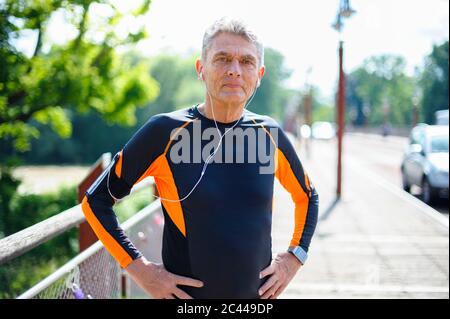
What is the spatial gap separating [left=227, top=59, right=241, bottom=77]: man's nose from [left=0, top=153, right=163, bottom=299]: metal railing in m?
1.09

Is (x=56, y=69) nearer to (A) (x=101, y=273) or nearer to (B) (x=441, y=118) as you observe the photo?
(A) (x=101, y=273)

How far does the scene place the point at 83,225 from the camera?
3738 mm

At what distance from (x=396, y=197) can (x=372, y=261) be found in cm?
598

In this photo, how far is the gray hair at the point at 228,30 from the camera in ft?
6.11

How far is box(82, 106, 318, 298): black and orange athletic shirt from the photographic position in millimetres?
1868

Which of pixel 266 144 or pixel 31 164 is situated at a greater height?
pixel 266 144

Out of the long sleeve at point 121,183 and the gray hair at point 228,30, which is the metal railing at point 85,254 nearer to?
the long sleeve at point 121,183

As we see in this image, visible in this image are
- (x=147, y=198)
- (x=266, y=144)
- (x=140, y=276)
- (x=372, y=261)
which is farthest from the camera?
(x=147, y=198)

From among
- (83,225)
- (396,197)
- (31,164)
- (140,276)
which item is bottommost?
(31,164)

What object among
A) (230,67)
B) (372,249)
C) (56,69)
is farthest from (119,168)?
(56,69)

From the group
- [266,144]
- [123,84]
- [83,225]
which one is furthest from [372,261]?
[123,84]

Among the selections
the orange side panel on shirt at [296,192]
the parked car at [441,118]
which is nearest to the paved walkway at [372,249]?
the orange side panel on shirt at [296,192]
